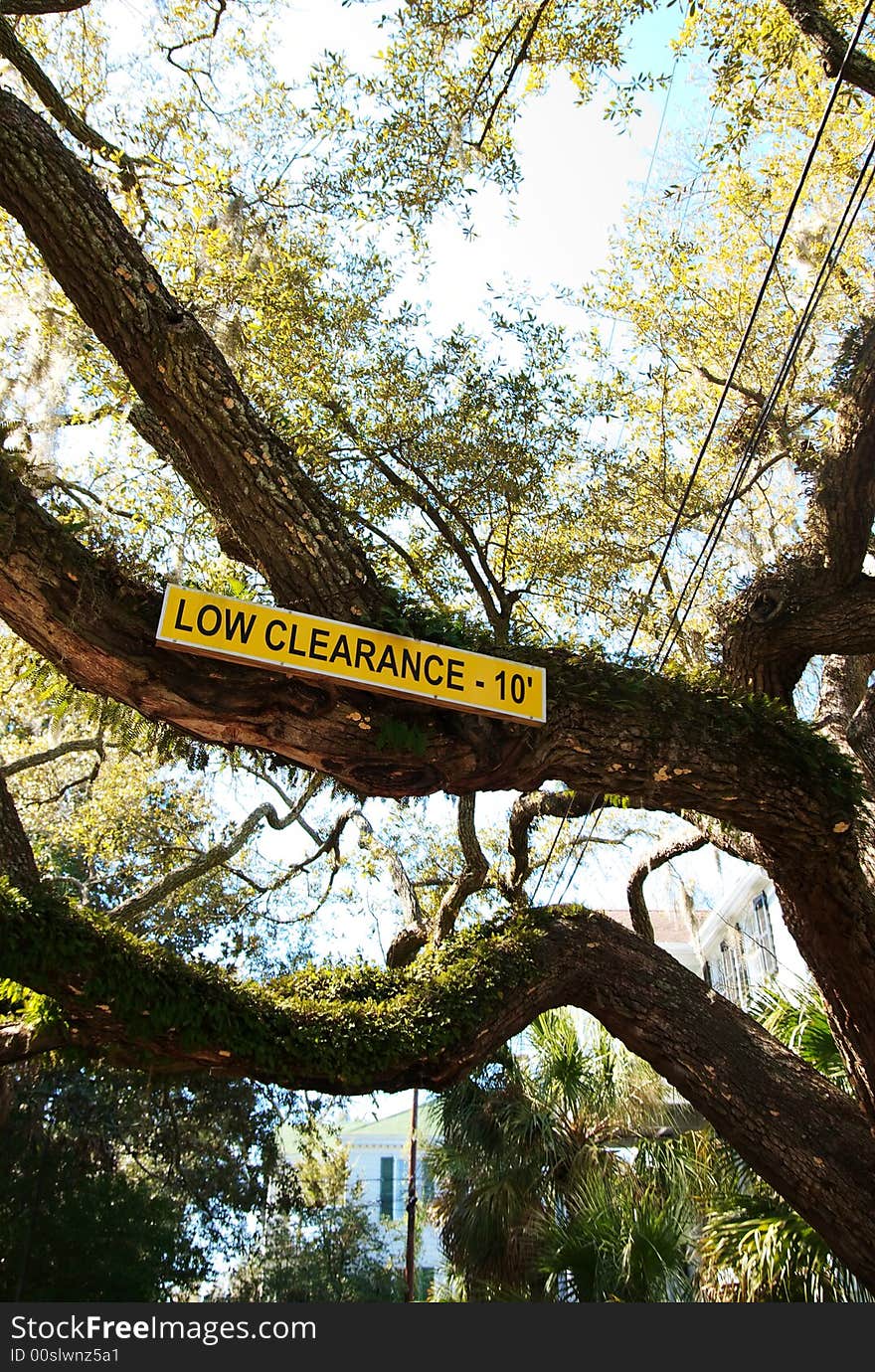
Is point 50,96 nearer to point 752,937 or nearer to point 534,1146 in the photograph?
point 534,1146

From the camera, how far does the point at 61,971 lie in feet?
13.4

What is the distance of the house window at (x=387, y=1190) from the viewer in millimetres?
19094

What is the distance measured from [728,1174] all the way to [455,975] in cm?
321

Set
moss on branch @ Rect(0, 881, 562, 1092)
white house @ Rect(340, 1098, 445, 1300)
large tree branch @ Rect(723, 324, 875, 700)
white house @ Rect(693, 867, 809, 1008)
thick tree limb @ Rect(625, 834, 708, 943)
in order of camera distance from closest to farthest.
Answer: moss on branch @ Rect(0, 881, 562, 1092) → large tree branch @ Rect(723, 324, 875, 700) → thick tree limb @ Rect(625, 834, 708, 943) → white house @ Rect(340, 1098, 445, 1300) → white house @ Rect(693, 867, 809, 1008)

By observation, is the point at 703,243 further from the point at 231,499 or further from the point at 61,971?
the point at 61,971

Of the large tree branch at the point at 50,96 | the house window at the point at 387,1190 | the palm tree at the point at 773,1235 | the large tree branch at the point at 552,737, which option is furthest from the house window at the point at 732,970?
the large tree branch at the point at 50,96

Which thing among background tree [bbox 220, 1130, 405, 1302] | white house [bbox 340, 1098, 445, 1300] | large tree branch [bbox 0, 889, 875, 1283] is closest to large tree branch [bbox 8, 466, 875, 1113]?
large tree branch [bbox 0, 889, 875, 1283]

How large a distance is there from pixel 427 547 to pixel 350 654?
4.68m

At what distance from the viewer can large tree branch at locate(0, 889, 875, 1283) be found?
4.17 metres

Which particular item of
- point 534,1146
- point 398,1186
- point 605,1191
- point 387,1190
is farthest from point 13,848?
point 398,1186

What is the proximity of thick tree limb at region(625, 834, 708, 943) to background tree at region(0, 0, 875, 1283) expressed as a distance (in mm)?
52

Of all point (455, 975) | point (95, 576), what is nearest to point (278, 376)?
point (95, 576)

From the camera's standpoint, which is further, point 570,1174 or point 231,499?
point 570,1174
